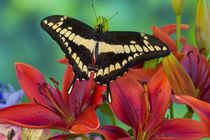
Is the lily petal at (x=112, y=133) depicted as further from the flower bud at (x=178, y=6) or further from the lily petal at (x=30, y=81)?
the flower bud at (x=178, y=6)

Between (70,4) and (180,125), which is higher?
(70,4)

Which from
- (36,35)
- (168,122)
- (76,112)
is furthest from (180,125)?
(36,35)

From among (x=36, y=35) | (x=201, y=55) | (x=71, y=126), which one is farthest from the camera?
(x=36, y=35)

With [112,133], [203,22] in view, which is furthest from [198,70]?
[112,133]

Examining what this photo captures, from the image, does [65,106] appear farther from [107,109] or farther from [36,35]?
[36,35]

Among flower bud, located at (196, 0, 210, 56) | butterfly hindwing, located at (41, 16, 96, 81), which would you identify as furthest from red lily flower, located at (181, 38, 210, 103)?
butterfly hindwing, located at (41, 16, 96, 81)
